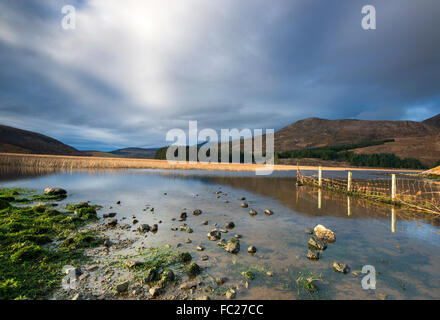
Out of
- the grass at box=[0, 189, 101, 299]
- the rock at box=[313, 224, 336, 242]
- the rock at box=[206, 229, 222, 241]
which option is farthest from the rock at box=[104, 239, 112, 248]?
the rock at box=[313, 224, 336, 242]

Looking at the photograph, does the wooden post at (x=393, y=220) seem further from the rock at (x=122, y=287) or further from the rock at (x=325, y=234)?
the rock at (x=122, y=287)

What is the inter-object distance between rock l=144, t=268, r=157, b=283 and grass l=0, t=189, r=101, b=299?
270 cm

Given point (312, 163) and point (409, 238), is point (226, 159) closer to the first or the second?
point (312, 163)

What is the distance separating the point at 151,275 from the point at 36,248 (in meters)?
5.47

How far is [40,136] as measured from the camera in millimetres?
195500

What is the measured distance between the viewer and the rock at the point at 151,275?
6109 millimetres

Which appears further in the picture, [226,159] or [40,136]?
[40,136]

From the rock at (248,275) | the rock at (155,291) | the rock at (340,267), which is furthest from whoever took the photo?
the rock at (340,267)

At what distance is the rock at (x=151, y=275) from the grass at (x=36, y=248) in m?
2.70

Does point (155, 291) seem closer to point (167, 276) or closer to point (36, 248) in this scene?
point (167, 276)

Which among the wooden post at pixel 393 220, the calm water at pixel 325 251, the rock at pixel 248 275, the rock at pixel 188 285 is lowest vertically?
the wooden post at pixel 393 220

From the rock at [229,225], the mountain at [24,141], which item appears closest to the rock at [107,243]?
the rock at [229,225]

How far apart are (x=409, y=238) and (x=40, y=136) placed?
276891mm

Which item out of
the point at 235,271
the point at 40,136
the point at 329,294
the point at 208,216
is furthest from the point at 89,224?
the point at 40,136
